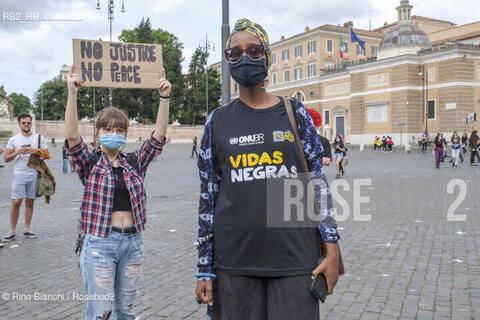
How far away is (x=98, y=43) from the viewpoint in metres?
4.28

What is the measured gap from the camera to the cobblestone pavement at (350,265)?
4.48 metres

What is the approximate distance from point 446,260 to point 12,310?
5256mm

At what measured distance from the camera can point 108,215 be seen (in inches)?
126

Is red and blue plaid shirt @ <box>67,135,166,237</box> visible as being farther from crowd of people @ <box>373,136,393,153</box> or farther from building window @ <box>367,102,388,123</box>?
building window @ <box>367,102,388,123</box>

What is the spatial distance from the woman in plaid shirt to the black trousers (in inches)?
41.2

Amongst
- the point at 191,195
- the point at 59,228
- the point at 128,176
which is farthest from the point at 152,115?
the point at 128,176

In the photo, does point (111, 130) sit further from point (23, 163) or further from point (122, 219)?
point (23, 163)

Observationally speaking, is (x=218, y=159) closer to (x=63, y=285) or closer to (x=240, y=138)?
(x=240, y=138)

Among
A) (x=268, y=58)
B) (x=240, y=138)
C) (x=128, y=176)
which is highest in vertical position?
(x=268, y=58)

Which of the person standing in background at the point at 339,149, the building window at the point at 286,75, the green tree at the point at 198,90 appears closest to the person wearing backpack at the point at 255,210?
the person standing in background at the point at 339,149

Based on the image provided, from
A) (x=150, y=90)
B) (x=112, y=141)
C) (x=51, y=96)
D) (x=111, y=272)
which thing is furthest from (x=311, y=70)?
(x=111, y=272)

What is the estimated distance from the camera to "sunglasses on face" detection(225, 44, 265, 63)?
2.48m

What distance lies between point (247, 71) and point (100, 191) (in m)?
1.45

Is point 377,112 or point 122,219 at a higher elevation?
point 377,112
